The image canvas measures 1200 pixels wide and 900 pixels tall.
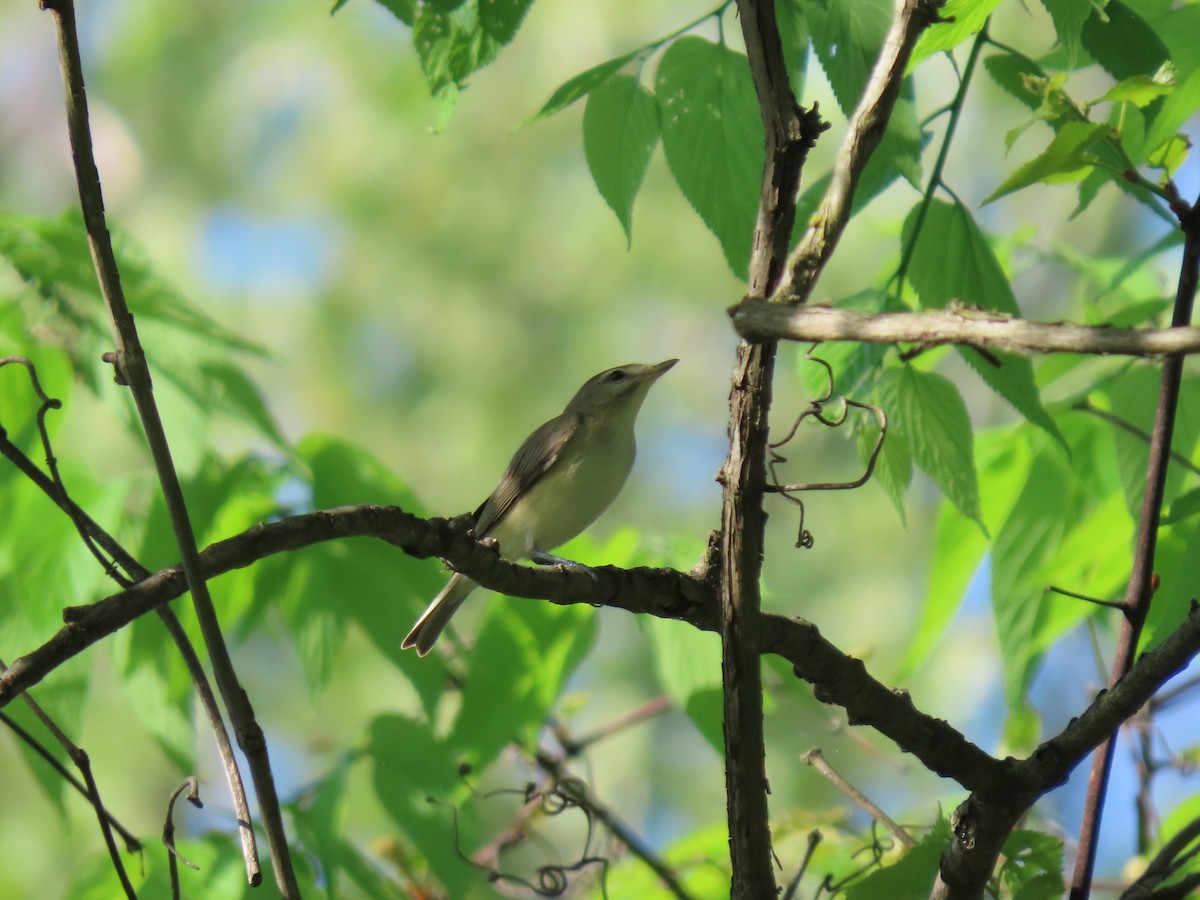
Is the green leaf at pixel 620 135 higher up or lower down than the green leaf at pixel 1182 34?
lower down

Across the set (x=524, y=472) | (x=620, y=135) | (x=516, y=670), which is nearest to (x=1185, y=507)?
(x=620, y=135)

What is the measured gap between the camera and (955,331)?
1287mm

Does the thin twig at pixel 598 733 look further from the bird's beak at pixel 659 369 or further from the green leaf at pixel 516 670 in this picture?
the bird's beak at pixel 659 369

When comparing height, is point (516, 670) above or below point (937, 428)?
below

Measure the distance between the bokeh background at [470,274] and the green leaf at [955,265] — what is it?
7961 mm

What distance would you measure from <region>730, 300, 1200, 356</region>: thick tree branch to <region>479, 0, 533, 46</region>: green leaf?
3.37 ft

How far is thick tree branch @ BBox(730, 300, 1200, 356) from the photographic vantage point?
3.81ft

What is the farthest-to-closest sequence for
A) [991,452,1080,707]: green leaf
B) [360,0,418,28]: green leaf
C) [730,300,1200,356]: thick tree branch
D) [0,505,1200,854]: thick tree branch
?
[991,452,1080,707]: green leaf
[360,0,418,28]: green leaf
[0,505,1200,854]: thick tree branch
[730,300,1200,356]: thick tree branch

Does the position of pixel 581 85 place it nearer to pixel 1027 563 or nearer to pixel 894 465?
pixel 894 465

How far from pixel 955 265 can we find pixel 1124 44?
0.50 meters

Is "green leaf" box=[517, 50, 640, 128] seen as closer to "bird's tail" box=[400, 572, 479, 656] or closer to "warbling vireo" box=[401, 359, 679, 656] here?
"bird's tail" box=[400, 572, 479, 656]

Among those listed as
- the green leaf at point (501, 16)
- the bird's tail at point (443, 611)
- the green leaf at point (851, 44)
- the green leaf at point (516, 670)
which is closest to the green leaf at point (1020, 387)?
the green leaf at point (851, 44)

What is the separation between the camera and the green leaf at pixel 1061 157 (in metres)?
1.88

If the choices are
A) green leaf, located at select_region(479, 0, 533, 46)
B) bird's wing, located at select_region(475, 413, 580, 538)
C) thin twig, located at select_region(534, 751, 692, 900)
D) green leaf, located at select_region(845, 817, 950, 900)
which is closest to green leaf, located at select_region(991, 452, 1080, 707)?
green leaf, located at select_region(845, 817, 950, 900)
